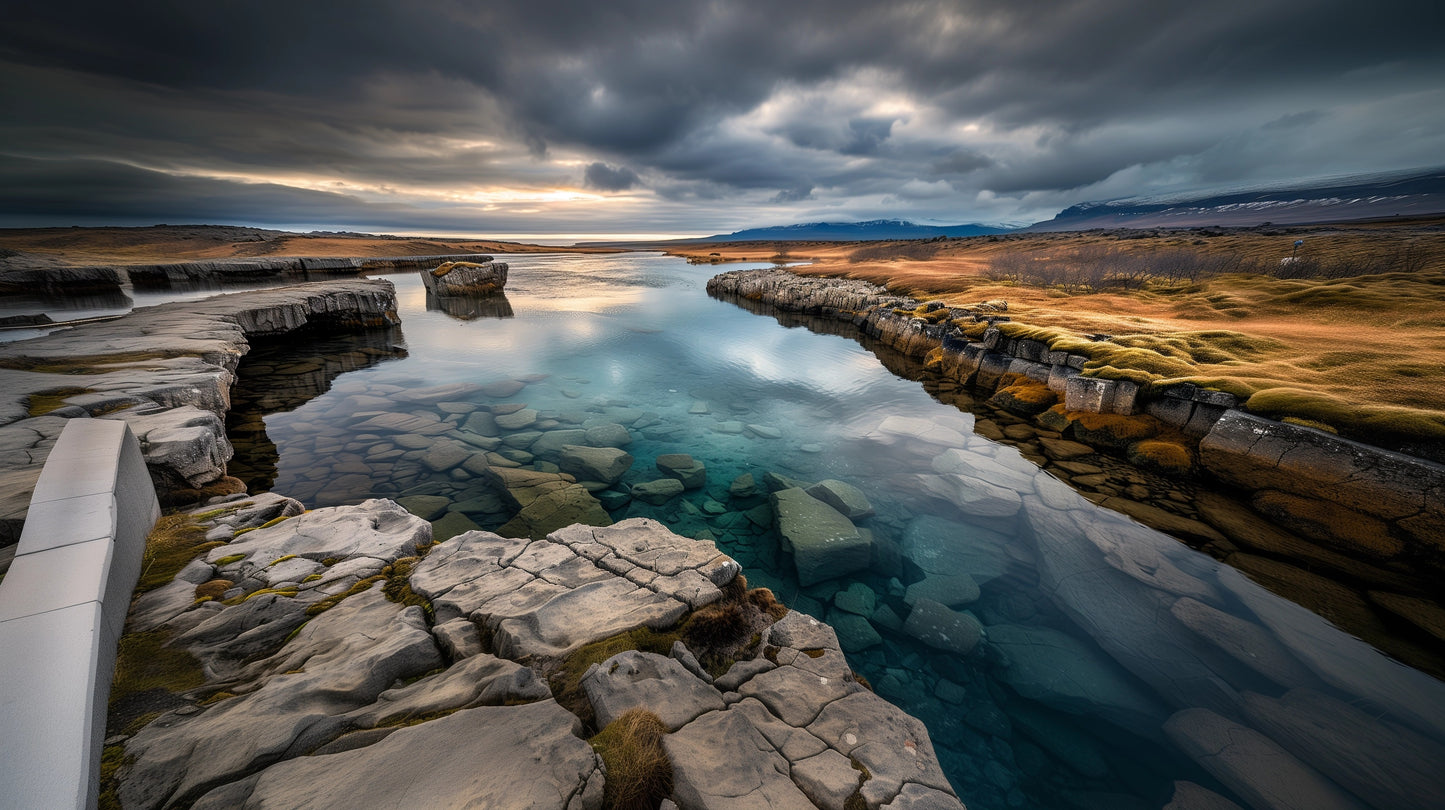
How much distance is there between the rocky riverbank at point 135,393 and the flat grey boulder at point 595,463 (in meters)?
5.30

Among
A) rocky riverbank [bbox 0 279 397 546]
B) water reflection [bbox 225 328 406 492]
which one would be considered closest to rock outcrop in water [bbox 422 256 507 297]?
water reflection [bbox 225 328 406 492]

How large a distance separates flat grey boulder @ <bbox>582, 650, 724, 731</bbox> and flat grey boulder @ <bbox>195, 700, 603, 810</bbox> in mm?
406

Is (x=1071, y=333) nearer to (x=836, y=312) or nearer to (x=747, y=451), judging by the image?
(x=747, y=451)

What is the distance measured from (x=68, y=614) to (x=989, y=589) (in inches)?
379

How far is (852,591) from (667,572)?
3.29 metres

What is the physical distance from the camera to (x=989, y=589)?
7078 millimetres

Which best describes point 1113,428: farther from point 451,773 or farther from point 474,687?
point 451,773

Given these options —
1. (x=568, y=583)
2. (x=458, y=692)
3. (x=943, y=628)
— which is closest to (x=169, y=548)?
(x=568, y=583)

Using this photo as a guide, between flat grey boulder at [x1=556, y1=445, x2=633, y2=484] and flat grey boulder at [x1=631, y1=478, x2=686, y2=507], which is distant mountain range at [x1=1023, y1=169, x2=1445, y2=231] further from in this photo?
flat grey boulder at [x1=556, y1=445, x2=633, y2=484]

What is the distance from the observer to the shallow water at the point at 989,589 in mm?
4672

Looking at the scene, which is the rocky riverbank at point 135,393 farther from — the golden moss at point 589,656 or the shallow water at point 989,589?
the golden moss at point 589,656

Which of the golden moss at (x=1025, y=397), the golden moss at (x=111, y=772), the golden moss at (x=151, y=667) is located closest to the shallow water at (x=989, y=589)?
the golden moss at (x=1025, y=397)

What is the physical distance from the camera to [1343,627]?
19.7 feet

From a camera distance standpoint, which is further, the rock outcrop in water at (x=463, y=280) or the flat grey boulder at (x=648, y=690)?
the rock outcrop in water at (x=463, y=280)
